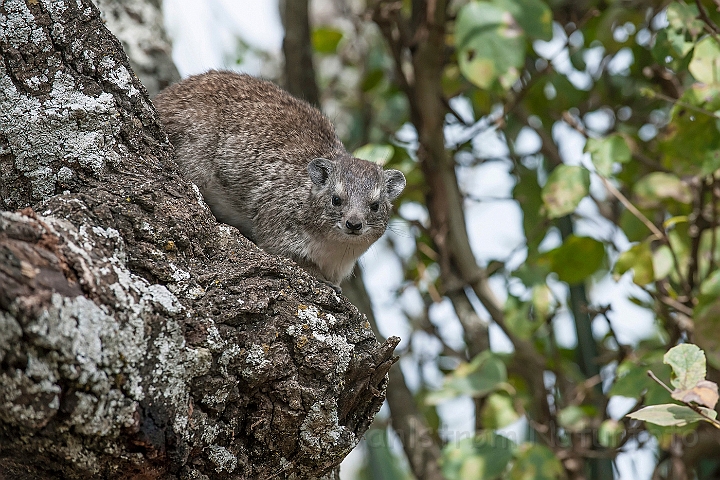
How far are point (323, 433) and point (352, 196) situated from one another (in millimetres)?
2144

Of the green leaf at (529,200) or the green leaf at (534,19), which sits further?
the green leaf at (529,200)

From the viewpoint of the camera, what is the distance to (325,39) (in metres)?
6.66

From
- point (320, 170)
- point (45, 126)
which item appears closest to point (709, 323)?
point (320, 170)

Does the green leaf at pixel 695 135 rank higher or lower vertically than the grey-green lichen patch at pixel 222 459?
higher

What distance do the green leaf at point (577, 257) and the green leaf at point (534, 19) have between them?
4.09ft

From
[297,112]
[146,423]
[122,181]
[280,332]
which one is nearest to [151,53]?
[297,112]

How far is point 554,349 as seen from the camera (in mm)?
5746

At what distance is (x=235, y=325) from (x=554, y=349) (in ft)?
11.5

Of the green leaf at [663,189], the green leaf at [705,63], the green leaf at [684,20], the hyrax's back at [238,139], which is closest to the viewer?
the green leaf at [705,63]

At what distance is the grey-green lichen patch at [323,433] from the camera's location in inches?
112

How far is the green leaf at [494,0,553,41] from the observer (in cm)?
477

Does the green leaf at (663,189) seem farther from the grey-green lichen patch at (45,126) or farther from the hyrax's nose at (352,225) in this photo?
the grey-green lichen patch at (45,126)

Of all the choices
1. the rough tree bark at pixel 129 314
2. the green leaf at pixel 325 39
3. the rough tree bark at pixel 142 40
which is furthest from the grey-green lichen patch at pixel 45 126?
the green leaf at pixel 325 39

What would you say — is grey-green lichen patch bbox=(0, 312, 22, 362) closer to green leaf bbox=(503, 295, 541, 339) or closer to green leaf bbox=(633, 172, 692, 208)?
green leaf bbox=(503, 295, 541, 339)
